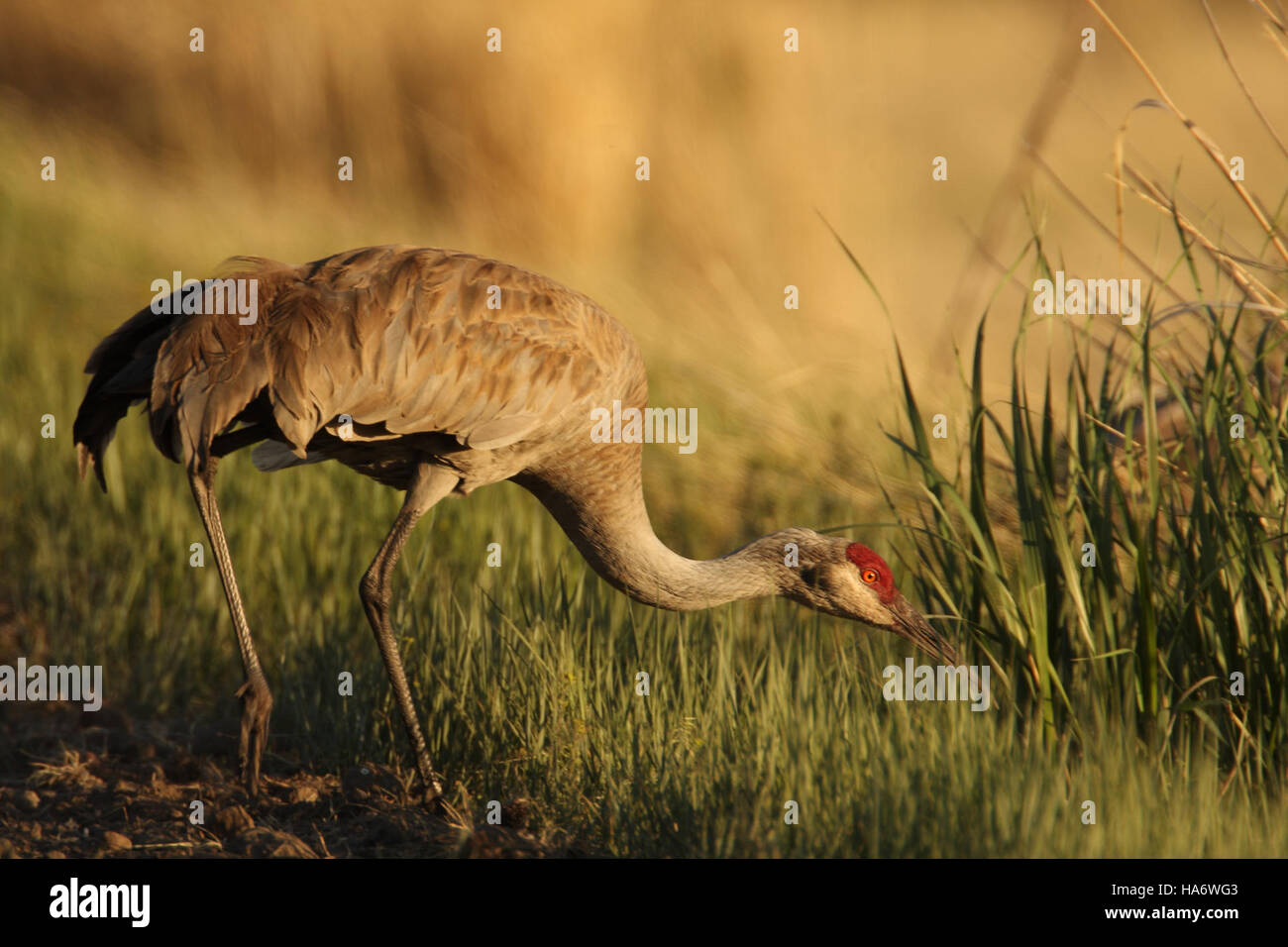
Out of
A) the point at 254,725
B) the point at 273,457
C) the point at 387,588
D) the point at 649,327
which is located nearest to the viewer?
the point at 254,725

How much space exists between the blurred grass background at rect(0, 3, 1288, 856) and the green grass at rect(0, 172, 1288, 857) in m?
0.02

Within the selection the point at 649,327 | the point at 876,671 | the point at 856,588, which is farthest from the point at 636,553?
the point at 649,327

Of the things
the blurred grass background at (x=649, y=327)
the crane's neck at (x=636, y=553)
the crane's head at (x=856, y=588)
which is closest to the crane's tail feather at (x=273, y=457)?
the blurred grass background at (x=649, y=327)

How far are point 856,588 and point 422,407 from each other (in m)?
1.69

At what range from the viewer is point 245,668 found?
447 cm

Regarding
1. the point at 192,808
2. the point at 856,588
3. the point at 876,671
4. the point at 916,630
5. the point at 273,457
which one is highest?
the point at 273,457

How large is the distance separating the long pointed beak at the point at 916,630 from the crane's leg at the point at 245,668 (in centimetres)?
220

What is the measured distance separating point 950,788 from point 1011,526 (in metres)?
1.72

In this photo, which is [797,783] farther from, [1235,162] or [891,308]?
[891,308]

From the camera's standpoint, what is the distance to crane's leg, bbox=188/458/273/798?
173 inches

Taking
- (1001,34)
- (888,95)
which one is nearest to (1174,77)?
(1001,34)

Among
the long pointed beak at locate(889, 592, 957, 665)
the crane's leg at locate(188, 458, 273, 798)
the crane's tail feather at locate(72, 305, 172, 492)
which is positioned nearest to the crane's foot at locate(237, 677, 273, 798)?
the crane's leg at locate(188, 458, 273, 798)

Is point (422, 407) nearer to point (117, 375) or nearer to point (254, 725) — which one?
point (117, 375)

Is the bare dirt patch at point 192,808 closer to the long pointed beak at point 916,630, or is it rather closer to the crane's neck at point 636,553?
the crane's neck at point 636,553
